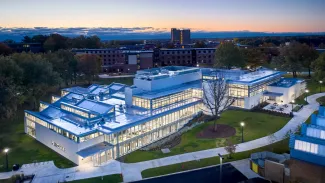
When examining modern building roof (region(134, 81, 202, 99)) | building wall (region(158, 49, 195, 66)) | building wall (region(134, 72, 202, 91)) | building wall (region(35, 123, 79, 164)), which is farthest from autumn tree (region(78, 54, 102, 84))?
building wall (region(35, 123, 79, 164))

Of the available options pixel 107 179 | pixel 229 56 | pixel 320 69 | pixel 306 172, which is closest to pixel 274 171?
pixel 306 172

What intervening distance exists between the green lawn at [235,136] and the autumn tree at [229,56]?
3554 centimetres

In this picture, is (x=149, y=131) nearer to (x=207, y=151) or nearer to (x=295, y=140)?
Result: (x=207, y=151)

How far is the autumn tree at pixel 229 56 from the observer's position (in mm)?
89438

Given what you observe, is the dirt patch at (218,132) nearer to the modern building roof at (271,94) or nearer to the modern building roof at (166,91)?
the modern building roof at (166,91)

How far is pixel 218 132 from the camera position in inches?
1794

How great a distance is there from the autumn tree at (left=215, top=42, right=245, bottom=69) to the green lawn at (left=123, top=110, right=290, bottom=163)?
35543mm

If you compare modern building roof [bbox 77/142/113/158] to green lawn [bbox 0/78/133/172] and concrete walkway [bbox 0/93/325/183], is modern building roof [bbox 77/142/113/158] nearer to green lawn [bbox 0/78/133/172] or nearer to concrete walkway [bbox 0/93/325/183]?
concrete walkway [bbox 0/93/325/183]

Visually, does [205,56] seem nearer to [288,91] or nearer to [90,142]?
[288,91]

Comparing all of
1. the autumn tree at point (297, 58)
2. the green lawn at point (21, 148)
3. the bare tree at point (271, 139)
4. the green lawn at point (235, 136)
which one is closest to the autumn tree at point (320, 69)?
the autumn tree at point (297, 58)

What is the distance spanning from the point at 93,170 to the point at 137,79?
79.7ft

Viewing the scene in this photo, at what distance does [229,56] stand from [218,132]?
49.1 metres

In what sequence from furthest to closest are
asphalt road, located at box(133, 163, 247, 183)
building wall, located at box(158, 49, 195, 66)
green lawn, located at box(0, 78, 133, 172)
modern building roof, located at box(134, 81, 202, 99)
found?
building wall, located at box(158, 49, 195, 66) < modern building roof, located at box(134, 81, 202, 99) < green lawn, located at box(0, 78, 133, 172) < asphalt road, located at box(133, 163, 247, 183)

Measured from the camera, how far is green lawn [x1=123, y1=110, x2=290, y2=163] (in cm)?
3841
